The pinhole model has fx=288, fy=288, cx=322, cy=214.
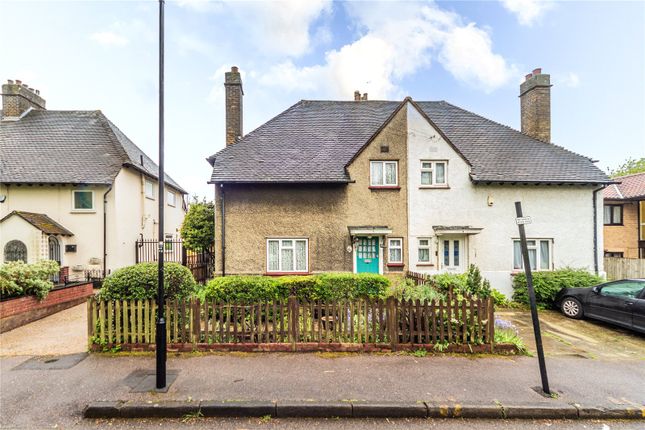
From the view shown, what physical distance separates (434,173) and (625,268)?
454 inches

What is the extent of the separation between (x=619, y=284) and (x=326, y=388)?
9539 millimetres

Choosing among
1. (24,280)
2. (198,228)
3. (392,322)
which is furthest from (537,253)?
(24,280)

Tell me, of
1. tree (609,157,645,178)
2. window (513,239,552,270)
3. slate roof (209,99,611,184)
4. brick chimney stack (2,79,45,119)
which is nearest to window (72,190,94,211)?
slate roof (209,99,611,184)

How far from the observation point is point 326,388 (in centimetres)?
481

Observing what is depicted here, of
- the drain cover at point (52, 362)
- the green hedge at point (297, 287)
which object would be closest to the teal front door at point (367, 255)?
the green hedge at point (297, 287)

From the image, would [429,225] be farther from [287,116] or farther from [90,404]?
[90,404]

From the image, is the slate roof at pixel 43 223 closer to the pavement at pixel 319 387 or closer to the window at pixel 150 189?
the window at pixel 150 189

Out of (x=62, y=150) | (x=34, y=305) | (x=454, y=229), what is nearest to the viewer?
(x=34, y=305)

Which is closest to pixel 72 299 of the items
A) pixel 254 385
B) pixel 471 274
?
pixel 254 385

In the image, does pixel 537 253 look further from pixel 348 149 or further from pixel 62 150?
pixel 62 150

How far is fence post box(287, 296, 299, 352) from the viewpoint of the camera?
20.4 ft

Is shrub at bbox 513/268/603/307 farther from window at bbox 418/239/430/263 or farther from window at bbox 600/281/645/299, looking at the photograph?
window at bbox 418/239/430/263

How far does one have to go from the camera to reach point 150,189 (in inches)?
741

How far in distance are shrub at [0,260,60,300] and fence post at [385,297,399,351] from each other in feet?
33.3
